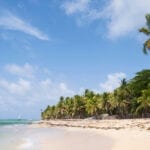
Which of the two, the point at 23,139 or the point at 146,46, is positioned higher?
the point at 146,46

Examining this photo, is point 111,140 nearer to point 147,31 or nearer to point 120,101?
point 147,31

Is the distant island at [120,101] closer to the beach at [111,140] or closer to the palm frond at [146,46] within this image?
the palm frond at [146,46]

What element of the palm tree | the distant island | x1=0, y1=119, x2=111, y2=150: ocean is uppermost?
the distant island

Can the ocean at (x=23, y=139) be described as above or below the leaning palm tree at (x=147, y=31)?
below

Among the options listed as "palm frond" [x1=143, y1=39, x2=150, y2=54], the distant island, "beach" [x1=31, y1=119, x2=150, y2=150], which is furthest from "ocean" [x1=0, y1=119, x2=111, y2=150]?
the distant island

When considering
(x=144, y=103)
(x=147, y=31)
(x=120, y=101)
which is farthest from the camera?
(x=120, y=101)

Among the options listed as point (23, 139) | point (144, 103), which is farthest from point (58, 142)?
point (144, 103)

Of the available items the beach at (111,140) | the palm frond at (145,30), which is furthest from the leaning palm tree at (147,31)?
the beach at (111,140)

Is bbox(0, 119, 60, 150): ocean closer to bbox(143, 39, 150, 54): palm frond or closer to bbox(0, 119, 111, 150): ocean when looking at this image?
bbox(0, 119, 111, 150): ocean

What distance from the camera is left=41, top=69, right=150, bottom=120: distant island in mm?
59588

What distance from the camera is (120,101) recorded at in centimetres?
6619

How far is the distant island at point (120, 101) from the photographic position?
59.6m

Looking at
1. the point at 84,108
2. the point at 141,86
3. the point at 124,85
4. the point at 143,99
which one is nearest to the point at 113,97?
the point at 124,85

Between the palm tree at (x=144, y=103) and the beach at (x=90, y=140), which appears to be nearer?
the beach at (x=90, y=140)
